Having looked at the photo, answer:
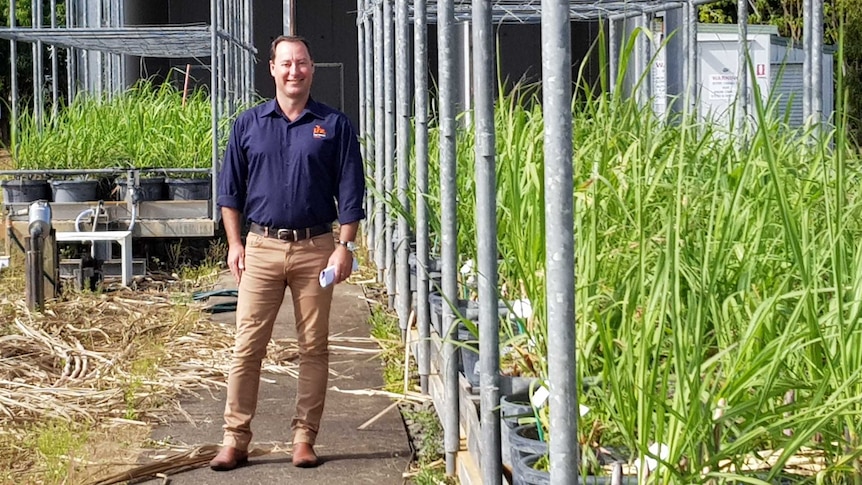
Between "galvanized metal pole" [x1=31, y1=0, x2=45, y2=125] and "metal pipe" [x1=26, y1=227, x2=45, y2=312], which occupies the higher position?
"galvanized metal pole" [x1=31, y1=0, x2=45, y2=125]

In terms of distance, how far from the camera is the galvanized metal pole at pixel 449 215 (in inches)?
151

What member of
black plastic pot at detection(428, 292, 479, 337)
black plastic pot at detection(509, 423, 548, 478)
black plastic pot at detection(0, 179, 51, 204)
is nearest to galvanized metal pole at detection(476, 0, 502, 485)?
black plastic pot at detection(509, 423, 548, 478)

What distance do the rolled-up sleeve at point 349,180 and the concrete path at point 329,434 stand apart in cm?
79

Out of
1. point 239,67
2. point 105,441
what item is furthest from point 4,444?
point 239,67

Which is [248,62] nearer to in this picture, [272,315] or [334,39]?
[334,39]

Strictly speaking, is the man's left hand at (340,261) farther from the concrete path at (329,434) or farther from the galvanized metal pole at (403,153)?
the galvanized metal pole at (403,153)

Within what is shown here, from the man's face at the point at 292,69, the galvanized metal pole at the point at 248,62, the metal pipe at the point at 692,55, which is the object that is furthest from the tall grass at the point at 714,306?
the galvanized metal pole at the point at 248,62

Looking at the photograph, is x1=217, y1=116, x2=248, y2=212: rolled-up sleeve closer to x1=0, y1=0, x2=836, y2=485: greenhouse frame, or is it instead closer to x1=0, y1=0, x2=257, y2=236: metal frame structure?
x1=0, y1=0, x2=836, y2=485: greenhouse frame

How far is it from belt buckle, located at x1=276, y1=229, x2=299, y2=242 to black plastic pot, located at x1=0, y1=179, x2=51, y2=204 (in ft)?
16.9

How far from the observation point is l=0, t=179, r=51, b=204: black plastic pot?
8875mm

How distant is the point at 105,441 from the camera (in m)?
4.51

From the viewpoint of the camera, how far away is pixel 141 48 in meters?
10.9

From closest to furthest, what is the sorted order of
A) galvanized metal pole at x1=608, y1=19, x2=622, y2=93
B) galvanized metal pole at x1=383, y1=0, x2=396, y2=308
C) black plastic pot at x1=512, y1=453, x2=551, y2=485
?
black plastic pot at x1=512, y1=453, x2=551, y2=485
galvanized metal pole at x1=383, y1=0, x2=396, y2=308
galvanized metal pole at x1=608, y1=19, x2=622, y2=93

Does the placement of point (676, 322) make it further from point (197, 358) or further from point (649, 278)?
point (197, 358)
